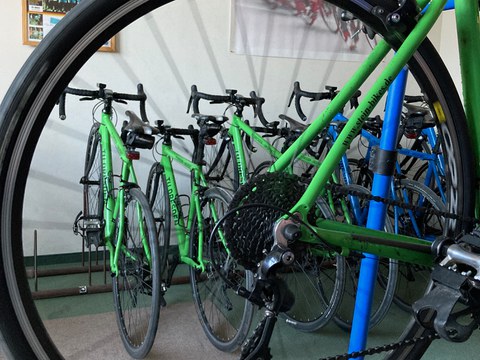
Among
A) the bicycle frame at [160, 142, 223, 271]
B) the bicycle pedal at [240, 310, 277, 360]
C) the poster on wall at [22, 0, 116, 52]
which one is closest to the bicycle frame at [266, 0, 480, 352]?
the bicycle pedal at [240, 310, 277, 360]

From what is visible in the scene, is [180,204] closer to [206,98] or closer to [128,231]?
[128,231]

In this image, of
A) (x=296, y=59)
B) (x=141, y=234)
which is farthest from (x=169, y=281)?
(x=296, y=59)

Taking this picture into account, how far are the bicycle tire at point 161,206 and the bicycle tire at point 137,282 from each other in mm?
139

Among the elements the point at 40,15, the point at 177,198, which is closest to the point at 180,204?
the point at 177,198

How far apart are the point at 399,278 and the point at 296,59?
3.00ft

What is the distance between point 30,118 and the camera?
0.50m

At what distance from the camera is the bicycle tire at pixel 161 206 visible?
1.72 meters

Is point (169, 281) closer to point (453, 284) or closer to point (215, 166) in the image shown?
point (215, 166)

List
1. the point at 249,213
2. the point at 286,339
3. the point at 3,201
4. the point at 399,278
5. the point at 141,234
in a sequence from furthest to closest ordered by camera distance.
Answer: the point at 399,278 → the point at 286,339 → the point at 141,234 → the point at 249,213 → the point at 3,201

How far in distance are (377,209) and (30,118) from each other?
659 millimetres

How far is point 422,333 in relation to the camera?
0.87 meters

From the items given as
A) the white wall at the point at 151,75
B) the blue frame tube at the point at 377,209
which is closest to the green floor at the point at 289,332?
the white wall at the point at 151,75

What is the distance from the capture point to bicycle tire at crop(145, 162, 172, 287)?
172 cm

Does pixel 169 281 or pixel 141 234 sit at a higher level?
pixel 141 234
